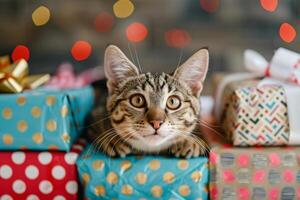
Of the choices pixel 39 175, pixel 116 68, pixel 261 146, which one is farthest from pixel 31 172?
pixel 261 146

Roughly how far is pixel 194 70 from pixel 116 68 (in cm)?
21

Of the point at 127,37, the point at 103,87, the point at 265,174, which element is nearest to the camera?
the point at 265,174

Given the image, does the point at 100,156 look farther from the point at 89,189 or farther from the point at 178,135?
the point at 178,135

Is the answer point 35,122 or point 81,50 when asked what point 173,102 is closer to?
point 35,122

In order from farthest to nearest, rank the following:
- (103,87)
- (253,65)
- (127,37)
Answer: (127,37), (103,87), (253,65)

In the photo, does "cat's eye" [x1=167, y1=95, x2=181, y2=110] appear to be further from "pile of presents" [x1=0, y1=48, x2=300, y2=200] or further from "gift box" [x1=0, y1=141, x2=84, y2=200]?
"gift box" [x1=0, y1=141, x2=84, y2=200]

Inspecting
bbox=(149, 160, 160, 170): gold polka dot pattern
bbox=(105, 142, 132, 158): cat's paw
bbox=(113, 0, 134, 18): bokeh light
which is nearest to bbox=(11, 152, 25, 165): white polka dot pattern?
bbox=(105, 142, 132, 158): cat's paw

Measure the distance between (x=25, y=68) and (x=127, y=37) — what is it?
1.66 feet

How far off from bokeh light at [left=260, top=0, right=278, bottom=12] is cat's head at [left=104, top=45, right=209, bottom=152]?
68 centimetres

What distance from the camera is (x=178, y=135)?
1028 mm

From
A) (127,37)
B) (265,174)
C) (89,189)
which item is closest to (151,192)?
(89,189)

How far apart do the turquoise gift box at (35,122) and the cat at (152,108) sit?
0.39 feet

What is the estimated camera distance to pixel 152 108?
99cm

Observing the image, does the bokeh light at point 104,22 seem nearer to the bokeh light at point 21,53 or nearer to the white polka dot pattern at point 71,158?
the bokeh light at point 21,53
